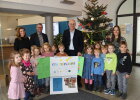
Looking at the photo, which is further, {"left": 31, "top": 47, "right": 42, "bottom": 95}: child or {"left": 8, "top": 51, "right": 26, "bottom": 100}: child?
{"left": 31, "top": 47, "right": 42, "bottom": 95}: child

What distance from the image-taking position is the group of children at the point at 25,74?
101 inches

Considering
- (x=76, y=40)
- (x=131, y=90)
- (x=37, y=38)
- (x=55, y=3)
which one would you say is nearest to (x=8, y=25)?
(x=55, y=3)

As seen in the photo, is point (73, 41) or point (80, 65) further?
point (73, 41)

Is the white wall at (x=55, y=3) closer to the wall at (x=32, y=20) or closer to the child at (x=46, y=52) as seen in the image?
the child at (x=46, y=52)

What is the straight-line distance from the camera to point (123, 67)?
328 centimetres

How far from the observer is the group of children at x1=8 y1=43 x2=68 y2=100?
101 inches

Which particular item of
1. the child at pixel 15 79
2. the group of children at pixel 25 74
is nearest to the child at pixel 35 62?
the group of children at pixel 25 74

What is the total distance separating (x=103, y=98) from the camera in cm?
337

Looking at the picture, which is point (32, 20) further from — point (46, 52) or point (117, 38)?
point (117, 38)

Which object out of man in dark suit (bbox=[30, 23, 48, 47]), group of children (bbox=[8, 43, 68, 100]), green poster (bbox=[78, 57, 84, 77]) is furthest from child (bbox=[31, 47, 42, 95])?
green poster (bbox=[78, 57, 84, 77])

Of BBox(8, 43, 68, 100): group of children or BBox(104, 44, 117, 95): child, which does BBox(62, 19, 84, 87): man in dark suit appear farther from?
BBox(104, 44, 117, 95): child

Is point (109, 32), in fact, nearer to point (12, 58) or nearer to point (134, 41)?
point (134, 41)

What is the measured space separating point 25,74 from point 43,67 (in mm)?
542

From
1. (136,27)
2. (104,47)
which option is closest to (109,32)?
(104,47)
